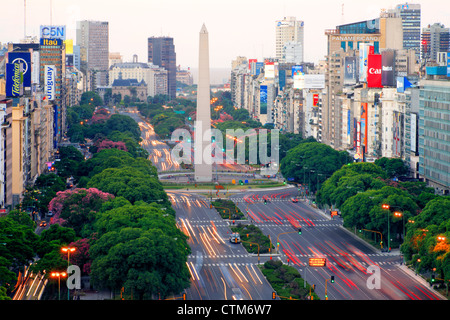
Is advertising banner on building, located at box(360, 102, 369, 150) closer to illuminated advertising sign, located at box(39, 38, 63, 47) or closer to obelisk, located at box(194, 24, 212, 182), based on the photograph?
obelisk, located at box(194, 24, 212, 182)

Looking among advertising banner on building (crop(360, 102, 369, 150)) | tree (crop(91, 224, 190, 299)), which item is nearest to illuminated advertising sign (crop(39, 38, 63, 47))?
advertising banner on building (crop(360, 102, 369, 150))

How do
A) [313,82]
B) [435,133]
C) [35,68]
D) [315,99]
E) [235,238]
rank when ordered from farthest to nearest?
[313,82]
[315,99]
[35,68]
[435,133]
[235,238]

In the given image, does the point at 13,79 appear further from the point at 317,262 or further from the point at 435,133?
the point at 435,133

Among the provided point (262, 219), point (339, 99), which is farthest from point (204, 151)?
point (339, 99)

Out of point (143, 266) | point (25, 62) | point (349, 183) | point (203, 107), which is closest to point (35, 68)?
point (25, 62)

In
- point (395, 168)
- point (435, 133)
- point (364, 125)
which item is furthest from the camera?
point (364, 125)

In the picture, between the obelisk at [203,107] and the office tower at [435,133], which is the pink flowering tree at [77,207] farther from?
the office tower at [435,133]
